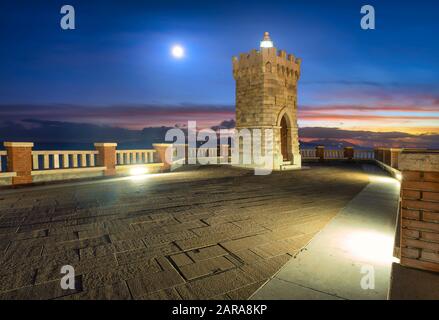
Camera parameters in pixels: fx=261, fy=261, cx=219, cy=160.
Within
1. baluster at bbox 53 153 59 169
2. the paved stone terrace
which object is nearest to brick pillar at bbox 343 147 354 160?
the paved stone terrace

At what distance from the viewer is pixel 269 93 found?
635 inches

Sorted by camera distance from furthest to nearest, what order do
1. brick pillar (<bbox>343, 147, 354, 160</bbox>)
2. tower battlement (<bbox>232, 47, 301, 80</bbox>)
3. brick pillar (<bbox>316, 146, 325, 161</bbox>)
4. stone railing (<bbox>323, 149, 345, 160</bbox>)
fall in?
stone railing (<bbox>323, 149, 345, 160</bbox>)
brick pillar (<bbox>316, 146, 325, 161</bbox>)
brick pillar (<bbox>343, 147, 354, 160</bbox>)
tower battlement (<bbox>232, 47, 301, 80</bbox>)

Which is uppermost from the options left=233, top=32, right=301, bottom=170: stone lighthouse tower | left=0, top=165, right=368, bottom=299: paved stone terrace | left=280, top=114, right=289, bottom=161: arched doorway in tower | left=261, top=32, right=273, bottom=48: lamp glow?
left=261, top=32, right=273, bottom=48: lamp glow

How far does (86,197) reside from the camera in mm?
7574

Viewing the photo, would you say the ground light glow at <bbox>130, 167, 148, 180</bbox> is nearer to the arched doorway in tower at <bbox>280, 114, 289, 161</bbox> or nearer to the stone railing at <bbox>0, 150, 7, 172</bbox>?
the stone railing at <bbox>0, 150, 7, 172</bbox>

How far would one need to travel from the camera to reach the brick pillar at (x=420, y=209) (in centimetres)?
315

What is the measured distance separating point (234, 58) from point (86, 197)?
13485mm

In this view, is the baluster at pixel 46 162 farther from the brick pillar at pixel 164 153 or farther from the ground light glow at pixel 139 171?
the brick pillar at pixel 164 153

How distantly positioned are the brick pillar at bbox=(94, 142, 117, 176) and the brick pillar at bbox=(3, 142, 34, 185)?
2.82m

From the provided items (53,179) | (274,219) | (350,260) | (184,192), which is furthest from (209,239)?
(53,179)

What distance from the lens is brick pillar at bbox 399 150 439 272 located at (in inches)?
124

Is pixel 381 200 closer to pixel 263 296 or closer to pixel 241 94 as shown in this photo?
pixel 263 296

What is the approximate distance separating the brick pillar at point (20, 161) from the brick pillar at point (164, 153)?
6317 mm

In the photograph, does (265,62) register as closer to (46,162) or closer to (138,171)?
(138,171)
